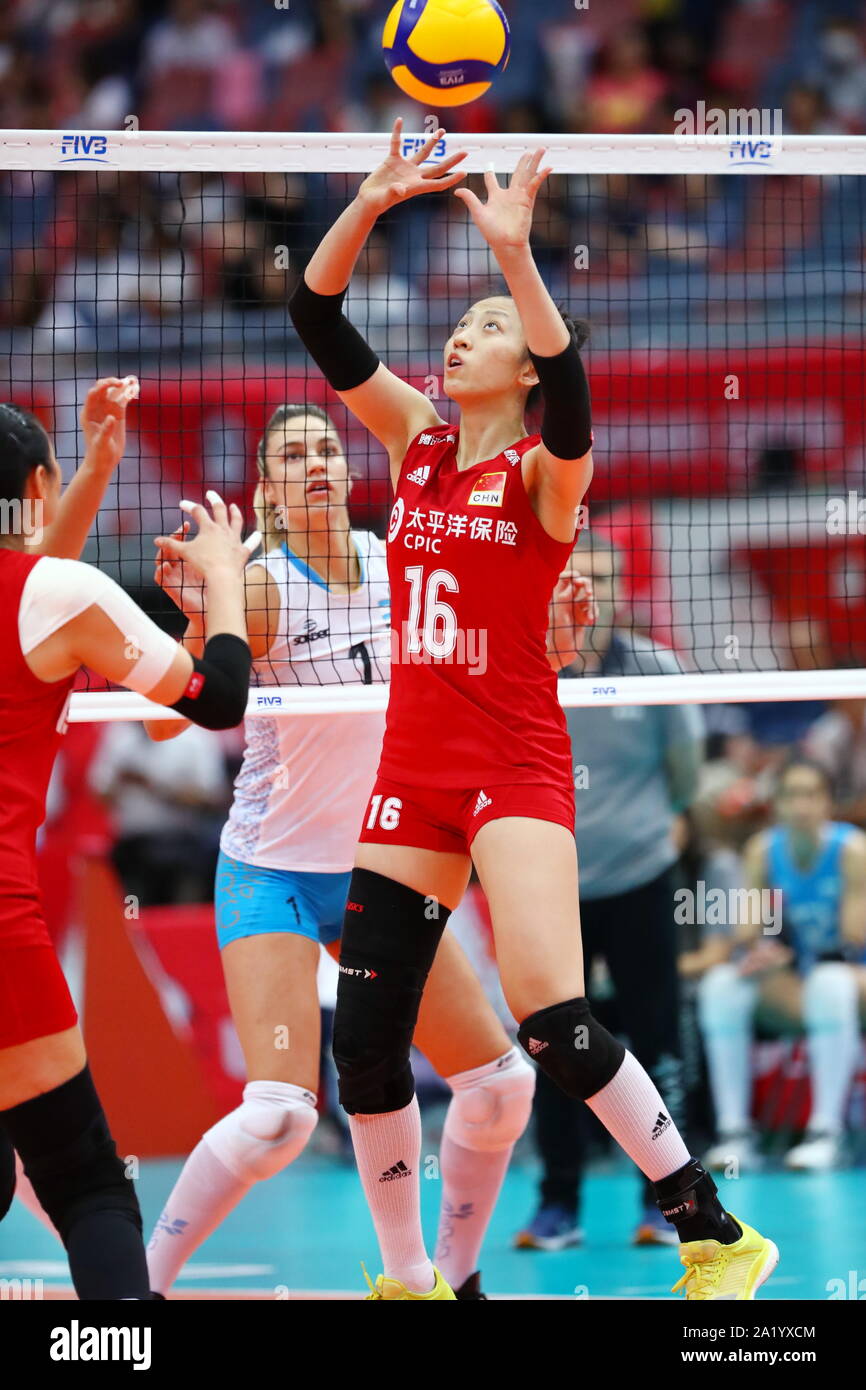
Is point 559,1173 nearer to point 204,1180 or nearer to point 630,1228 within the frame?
point 630,1228

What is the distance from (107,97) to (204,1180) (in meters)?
14.4

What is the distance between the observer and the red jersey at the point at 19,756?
3.82 metres

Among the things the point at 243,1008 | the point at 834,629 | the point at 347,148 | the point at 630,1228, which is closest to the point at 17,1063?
the point at 243,1008

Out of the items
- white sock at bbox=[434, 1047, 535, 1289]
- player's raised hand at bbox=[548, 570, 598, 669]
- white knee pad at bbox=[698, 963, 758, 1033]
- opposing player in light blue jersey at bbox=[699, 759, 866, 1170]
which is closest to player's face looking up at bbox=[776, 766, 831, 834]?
opposing player in light blue jersey at bbox=[699, 759, 866, 1170]

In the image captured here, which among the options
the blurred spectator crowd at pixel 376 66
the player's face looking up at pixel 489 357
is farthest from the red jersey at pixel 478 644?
the blurred spectator crowd at pixel 376 66

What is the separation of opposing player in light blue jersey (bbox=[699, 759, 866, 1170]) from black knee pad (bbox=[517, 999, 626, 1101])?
4.53 meters

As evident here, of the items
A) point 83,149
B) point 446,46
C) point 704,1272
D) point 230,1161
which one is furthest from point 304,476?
point 704,1272

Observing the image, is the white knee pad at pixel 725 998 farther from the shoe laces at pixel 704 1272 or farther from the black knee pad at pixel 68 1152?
the black knee pad at pixel 68 1152

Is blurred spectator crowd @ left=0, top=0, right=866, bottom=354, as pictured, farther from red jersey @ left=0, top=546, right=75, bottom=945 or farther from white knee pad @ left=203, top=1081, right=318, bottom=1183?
red jersey @ left=0, top=546, right=75, bottom=945

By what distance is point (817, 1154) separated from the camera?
8445mm

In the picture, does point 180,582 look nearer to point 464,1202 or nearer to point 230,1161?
point 230,1161

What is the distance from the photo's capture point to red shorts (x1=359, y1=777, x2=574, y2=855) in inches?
172

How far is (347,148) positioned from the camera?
560cm

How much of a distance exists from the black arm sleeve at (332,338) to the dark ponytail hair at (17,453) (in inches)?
39.0
